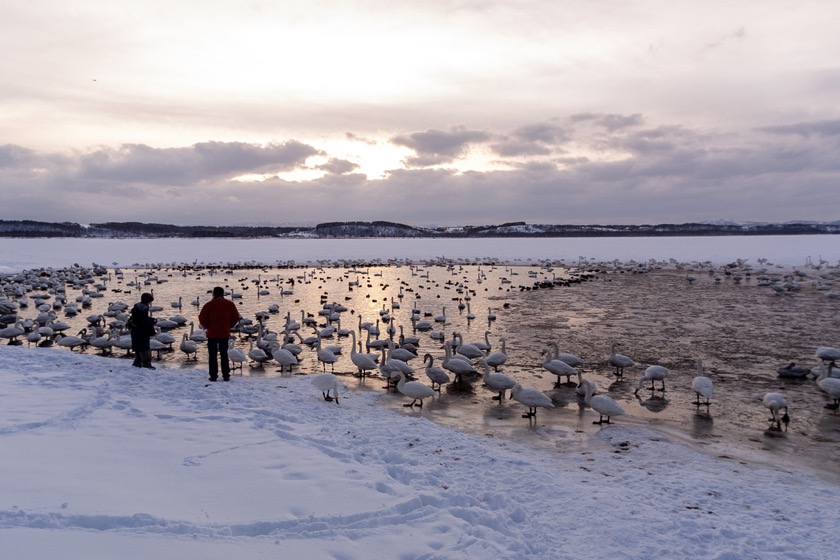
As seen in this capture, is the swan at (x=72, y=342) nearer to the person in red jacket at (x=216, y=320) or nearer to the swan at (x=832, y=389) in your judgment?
the person in red jacket at (x=216, y=320)

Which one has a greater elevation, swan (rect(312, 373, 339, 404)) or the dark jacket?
the dark jacket

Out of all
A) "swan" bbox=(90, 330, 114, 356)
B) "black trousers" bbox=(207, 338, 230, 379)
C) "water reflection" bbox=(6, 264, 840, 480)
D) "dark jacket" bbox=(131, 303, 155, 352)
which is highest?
"dark jacket" bbox=(131, 303, 155, 352)

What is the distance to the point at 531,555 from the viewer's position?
17.6ft

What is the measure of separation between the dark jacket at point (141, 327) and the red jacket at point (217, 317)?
1.41m

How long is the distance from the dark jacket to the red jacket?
141cm

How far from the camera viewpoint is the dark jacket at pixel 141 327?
466 inches

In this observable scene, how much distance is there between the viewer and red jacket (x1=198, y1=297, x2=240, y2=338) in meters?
11.3

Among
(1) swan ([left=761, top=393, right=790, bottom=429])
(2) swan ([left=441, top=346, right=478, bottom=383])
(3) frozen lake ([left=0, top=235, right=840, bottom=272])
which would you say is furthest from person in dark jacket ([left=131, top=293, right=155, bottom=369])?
(3) frozen lake ([left=0, top=235, right=840, bottom=272])

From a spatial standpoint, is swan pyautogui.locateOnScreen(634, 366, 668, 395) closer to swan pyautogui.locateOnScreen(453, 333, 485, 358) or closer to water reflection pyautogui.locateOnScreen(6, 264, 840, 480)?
water reflection pyautogui.locateOnScreen(6, 264, 840, 480)

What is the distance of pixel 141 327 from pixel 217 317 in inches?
73.7

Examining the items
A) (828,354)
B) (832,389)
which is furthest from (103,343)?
(828,354)

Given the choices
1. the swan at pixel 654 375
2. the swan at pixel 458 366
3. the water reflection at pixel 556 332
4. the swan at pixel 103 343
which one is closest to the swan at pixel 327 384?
the water reflection at pixel 556 332

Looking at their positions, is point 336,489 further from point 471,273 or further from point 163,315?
point 471,273

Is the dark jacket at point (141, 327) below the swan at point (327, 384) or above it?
above
